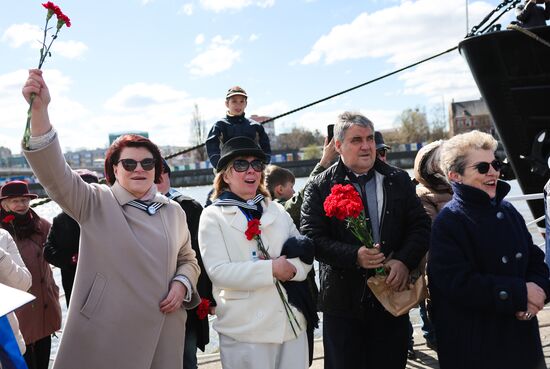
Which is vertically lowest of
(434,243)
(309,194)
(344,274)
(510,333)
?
(510,333)

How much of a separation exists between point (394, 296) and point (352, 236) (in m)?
0.42

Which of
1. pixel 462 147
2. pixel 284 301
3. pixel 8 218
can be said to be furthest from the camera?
pixel 8 218

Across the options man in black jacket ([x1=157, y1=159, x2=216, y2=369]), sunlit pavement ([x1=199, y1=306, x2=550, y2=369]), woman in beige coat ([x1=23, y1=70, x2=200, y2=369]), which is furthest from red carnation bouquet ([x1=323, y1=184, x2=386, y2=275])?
sunlit pavement ([x1=199, y1=306, x2=550, y2=369])

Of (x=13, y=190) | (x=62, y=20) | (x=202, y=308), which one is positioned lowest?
(x=202, y=308)

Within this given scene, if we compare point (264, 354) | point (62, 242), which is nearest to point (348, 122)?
point (264, 354)

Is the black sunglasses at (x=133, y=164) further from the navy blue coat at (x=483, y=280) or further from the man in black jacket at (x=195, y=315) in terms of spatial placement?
the navy blue coat at (x=483, y=280)

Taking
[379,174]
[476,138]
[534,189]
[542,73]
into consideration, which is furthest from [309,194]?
[534,189]

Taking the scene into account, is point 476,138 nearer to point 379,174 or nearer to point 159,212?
point 379,174

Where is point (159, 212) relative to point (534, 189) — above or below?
above

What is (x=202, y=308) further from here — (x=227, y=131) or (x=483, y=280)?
(x=227, y=131)

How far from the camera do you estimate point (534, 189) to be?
651 cm

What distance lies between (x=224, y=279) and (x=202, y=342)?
993 millimetres

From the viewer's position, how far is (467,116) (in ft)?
321

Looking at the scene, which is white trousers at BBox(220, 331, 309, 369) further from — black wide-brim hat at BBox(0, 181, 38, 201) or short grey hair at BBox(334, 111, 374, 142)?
black wide-brim hat at BBox(0, 181, 38, 201)
